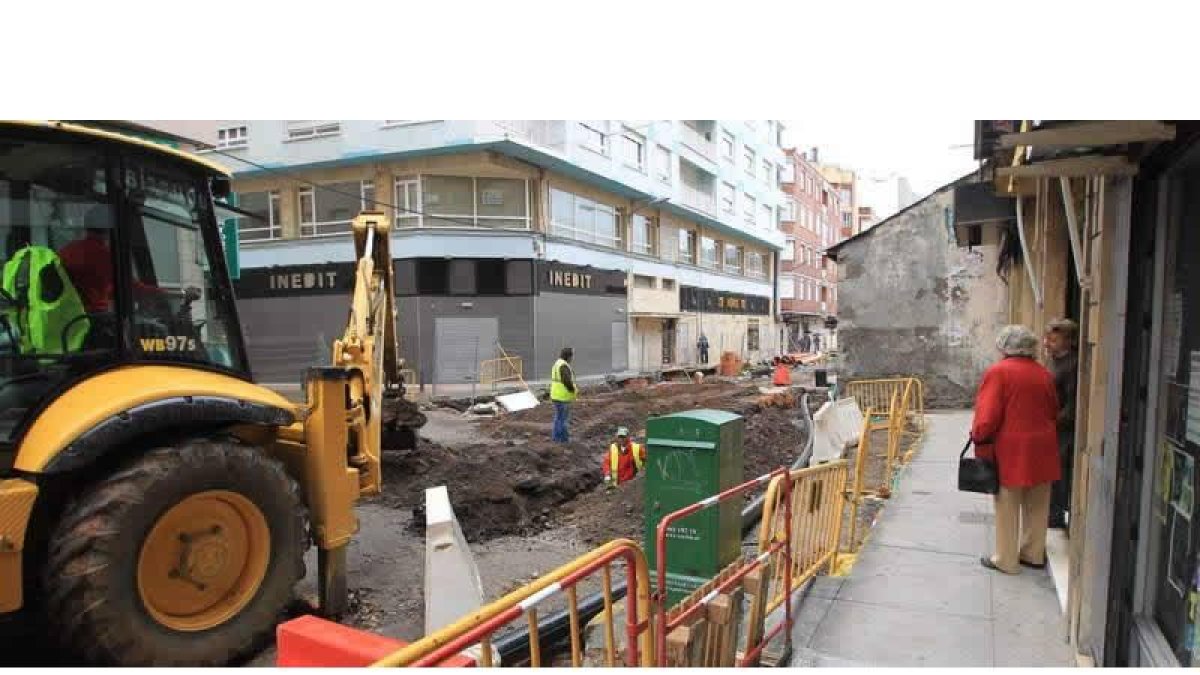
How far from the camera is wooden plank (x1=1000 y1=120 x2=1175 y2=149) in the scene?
264 cm

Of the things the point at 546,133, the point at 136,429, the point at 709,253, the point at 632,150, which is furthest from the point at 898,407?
the point at 709,253

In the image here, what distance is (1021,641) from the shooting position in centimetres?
402

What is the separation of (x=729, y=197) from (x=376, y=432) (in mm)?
40135

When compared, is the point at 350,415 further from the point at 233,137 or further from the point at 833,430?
the point at 233,137

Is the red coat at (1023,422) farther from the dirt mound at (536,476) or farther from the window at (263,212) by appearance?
the window at (263,212)

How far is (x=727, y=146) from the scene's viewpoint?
43594 mm

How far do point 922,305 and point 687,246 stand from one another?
2310 cm

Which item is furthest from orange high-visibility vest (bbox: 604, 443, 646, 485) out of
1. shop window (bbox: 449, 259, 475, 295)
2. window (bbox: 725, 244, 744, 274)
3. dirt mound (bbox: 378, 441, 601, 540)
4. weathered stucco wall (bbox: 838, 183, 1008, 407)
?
A: window (bbox: 725, 244, 744, 274)

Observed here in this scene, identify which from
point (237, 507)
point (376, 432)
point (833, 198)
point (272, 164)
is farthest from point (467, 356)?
point (833, 198)

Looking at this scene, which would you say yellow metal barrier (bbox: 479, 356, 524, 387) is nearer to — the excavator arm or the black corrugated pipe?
the excavator arm

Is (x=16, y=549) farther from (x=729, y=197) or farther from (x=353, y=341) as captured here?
(x=729, y=197)

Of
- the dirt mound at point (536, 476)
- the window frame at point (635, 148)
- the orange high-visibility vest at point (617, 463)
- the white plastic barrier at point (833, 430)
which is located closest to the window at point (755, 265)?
the window frame at point (635, 148)

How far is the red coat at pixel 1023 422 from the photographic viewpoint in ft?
15.6

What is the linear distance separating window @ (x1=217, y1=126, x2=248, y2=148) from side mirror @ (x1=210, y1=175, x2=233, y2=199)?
24101 millimetres
